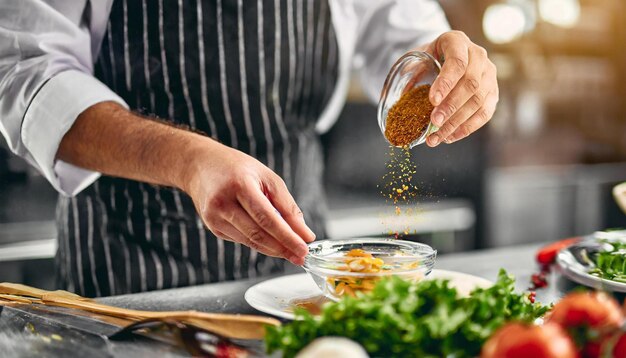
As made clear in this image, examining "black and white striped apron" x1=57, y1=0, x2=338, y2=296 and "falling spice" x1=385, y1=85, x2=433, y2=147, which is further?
"black and white striped apron" x1=57, y1=0, x2=338, y2=296

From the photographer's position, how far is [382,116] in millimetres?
1175

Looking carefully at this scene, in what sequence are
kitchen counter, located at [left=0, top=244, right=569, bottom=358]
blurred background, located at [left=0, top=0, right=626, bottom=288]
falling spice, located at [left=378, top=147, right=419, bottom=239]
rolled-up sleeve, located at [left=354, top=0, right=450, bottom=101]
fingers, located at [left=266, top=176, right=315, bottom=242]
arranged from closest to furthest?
kitchen counter, located at [left=0, top=244, right=569, bottom=358]
fingers, located at [left=266, top=176, right=315, bottom=242]
falling spice, located at [left=378, top=147, right=419, bottom=239]
rolled-up sleeve, located at [left=354, top=0, right=450, bottom=101]
blurred background, located at [left=0, top=0, right=626, bottom=288]

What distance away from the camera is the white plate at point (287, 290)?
0.98 meters

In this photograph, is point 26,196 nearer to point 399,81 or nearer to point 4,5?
point 4,5

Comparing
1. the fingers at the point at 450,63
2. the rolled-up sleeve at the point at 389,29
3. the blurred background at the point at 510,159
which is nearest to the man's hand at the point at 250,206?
the fingers at the point at 450,63

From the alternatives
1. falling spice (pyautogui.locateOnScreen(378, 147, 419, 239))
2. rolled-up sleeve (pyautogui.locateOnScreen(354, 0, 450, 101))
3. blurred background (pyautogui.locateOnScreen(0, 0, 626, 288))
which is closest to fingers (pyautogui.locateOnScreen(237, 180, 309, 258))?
falling spice (pyautogui.locateOnScreen(378, 147, 419, 239))

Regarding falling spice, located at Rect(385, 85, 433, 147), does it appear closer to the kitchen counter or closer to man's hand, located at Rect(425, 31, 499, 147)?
man's hand, located at Rect(425, 31, 499, 147)

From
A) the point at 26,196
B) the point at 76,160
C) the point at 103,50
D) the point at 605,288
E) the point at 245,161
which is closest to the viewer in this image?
the point at 245,161

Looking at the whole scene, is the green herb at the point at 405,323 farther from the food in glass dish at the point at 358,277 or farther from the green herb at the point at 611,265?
the green herb at the point at 611,265

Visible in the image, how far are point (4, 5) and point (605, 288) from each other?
1182mm

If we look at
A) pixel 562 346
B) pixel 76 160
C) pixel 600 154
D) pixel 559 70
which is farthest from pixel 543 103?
pixel 562 346

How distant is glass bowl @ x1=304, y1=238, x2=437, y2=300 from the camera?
3.07ft

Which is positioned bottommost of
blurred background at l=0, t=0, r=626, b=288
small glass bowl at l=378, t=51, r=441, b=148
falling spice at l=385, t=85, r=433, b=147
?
blurred background at l=0, t=0, r=626, b=288

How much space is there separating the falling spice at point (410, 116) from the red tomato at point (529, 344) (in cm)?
54
